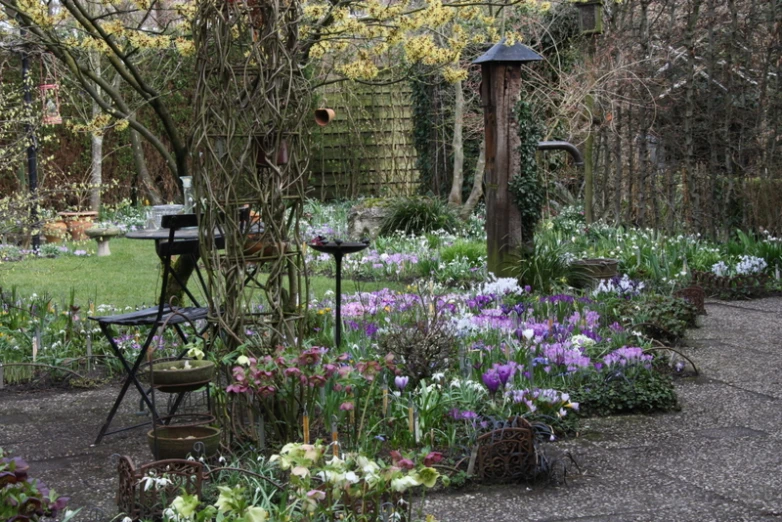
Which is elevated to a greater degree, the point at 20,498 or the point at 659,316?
the point at 20,498

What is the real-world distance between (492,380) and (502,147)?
13.8 ft

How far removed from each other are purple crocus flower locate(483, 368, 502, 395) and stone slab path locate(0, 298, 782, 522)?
1.23ft

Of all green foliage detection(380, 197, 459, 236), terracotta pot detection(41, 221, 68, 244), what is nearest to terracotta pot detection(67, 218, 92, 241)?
terracotta pot detection(41, 221, 68, 244)

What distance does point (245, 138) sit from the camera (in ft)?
13.3

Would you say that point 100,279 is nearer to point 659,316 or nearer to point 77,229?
point 77,229

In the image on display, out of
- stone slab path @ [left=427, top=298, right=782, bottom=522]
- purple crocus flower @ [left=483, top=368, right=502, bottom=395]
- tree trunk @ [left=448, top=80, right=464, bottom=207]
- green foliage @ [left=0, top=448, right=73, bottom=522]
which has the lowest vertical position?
stone slab path @ [left=427, top=298, right=782, bottom=522]

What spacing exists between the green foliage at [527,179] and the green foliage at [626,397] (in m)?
3.31

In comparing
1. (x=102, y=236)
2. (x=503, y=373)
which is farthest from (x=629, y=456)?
(x=102, y=236)

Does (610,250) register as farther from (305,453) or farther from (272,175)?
(305,453)

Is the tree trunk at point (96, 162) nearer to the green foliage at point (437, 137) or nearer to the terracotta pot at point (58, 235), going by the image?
the terracotta pot at point (58, 235)

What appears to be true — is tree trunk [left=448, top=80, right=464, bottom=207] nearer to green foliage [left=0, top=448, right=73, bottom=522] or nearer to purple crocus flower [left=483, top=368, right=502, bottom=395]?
purple crocus flower [left=483, top=368, right=502, bottom=395]

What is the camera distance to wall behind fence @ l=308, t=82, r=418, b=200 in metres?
17.5

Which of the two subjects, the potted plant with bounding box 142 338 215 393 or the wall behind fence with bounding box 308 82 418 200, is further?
the wall behind fence with bounding box 308 82 418 200

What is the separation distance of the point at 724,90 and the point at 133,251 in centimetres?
767
